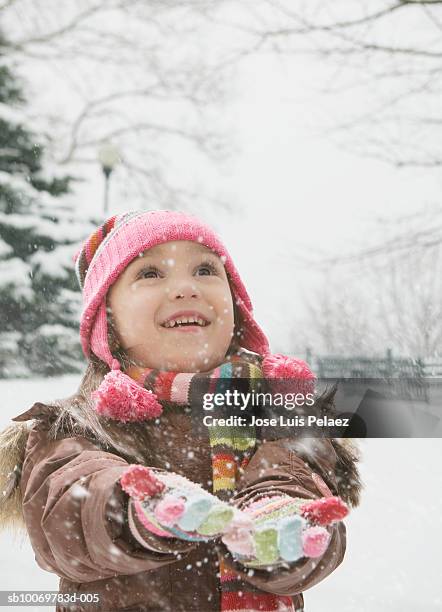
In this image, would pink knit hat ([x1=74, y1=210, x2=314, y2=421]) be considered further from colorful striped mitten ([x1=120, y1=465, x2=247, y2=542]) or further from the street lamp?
the street lamp

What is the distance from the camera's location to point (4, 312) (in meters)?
Result: 3.56

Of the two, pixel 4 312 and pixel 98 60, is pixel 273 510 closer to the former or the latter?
pixel 4 312

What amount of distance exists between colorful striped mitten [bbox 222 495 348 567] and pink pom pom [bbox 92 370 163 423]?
A: 0.81 feet

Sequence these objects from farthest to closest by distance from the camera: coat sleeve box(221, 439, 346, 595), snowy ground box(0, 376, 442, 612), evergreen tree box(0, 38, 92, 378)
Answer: evergreen tree box(0, 38, 92, 378)
snowy ground box(0, 376, 442, 612)
coat sleeve box(221, 439, 346, 595)

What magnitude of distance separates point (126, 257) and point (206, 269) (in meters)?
0.11

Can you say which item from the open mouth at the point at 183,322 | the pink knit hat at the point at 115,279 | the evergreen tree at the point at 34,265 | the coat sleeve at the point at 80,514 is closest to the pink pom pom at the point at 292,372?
the pink knit hat at the point at 115,279

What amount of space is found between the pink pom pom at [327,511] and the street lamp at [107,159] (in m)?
3.33

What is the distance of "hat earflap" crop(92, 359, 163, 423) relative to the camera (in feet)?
2.42

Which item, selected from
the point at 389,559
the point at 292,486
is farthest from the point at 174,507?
the point at 389,559

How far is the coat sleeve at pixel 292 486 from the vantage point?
592mm

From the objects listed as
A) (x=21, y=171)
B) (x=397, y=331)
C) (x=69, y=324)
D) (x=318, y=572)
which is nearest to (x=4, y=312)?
(x=69, y=324)

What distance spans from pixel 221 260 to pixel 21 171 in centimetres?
312

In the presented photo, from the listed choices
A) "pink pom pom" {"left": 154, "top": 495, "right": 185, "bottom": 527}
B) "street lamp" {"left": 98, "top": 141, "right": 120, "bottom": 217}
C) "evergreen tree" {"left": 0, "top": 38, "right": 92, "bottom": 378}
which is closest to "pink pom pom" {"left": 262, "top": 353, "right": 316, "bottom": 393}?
"pink pom pom" {"left": 154, "top": 495, "right": 185, "bottom": 527}

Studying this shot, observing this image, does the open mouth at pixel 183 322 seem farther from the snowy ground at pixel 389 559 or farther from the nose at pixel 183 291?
the snowy ground at pixel 389 559
